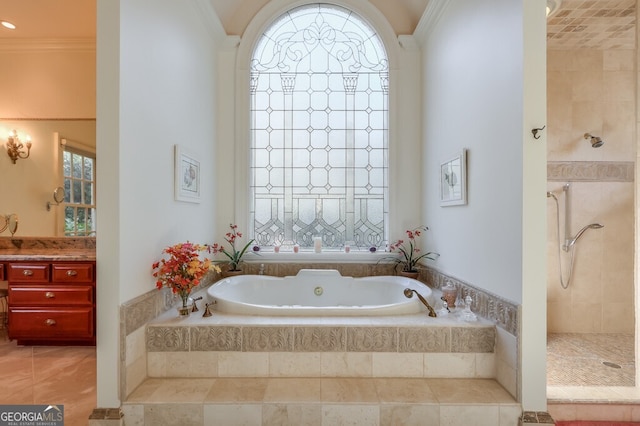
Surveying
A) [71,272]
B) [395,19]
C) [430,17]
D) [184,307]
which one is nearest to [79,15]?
[71,272]

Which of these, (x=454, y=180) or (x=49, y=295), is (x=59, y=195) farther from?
(x=454, y=180)

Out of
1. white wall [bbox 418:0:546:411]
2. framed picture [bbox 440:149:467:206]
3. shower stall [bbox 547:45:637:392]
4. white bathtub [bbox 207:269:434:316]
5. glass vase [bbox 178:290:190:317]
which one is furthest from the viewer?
shower stall [bbox 547:45:637:392]

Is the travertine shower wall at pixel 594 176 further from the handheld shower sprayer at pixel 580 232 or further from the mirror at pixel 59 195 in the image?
the mirror at pixel 59 195

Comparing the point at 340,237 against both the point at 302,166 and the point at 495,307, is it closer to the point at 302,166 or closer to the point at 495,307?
the point at 302,166

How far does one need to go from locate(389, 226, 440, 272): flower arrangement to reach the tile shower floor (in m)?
1.17

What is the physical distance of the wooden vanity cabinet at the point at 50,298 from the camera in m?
2.42

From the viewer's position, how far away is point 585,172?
9.24ft

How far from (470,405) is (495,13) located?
2.20 m

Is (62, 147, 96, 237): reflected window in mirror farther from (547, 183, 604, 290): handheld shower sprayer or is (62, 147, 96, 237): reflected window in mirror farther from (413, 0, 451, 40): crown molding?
(547, 183, 604, 290): handheld shower sprayer

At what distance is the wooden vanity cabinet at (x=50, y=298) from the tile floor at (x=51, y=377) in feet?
0.56

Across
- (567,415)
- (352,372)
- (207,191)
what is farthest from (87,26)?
(567,415)

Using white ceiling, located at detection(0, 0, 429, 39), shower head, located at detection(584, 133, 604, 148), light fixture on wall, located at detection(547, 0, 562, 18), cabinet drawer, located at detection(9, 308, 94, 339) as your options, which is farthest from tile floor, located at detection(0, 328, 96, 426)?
shower head, located at detection(584, 133, 604, 148)

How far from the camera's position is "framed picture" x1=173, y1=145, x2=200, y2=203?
7.19 ft

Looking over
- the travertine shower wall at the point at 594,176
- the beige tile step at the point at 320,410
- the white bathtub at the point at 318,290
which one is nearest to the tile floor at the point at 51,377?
the beige tile step at the point at 320,410
